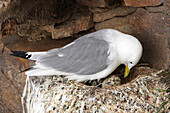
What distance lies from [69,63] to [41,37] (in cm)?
102

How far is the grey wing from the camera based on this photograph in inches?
92.2

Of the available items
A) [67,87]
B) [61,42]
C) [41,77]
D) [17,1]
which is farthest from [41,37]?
[67,87]

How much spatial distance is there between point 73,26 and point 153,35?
1.05 meters

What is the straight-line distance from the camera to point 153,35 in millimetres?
2514

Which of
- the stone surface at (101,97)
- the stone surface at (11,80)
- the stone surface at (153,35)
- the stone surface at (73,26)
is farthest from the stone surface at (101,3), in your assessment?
the stone surface at (11,80)

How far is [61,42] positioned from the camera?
3299mm

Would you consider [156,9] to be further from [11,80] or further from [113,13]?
[11,80]

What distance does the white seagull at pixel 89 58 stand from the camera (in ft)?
7.70

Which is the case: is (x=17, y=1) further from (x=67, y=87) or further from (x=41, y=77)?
(x=67, y=87)

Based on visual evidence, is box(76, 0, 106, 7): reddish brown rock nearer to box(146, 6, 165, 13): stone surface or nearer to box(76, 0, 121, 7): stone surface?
box(76, 0, 121, 7): stone surface

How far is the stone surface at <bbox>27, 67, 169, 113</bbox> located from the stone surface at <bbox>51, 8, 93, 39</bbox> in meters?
0.94

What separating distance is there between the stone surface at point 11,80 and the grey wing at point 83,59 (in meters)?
0.39

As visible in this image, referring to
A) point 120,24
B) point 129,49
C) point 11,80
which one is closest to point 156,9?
point 129,49

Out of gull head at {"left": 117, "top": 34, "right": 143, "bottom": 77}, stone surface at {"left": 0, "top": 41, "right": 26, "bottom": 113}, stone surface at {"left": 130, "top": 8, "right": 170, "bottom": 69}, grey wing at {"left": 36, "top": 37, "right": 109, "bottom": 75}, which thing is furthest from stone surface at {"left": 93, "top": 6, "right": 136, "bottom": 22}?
stone surface at {"left": 0, "top": 41, "right": 26, "bottom": 113}
